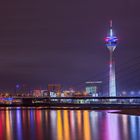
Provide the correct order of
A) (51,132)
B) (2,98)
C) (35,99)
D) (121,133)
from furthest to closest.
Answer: (2,98) < (35,99) < (51,132) < (121,133)

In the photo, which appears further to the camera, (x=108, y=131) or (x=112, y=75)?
(x=112, y=75)

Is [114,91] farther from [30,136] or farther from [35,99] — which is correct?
[30,136]

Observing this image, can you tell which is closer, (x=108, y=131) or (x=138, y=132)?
(x=138, y=132)

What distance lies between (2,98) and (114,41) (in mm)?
39948

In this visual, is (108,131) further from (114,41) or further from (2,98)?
(2,98)

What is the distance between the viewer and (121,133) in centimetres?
3712

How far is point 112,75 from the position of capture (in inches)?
5965

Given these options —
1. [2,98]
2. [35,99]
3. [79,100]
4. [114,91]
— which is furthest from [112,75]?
[2,98]

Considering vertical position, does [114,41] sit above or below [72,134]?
above

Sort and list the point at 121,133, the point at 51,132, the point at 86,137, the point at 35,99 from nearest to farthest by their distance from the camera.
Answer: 1. the point at 86,137
2. the point at 121,133
3. the point at 51,132
4. the point at 35,99

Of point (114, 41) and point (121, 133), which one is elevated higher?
point (114, 41)

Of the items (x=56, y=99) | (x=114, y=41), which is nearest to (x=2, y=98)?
(x=56, y=99)

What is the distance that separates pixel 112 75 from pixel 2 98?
37.4 meters

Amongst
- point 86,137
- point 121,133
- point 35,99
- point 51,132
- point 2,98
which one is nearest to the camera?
point 86,137
